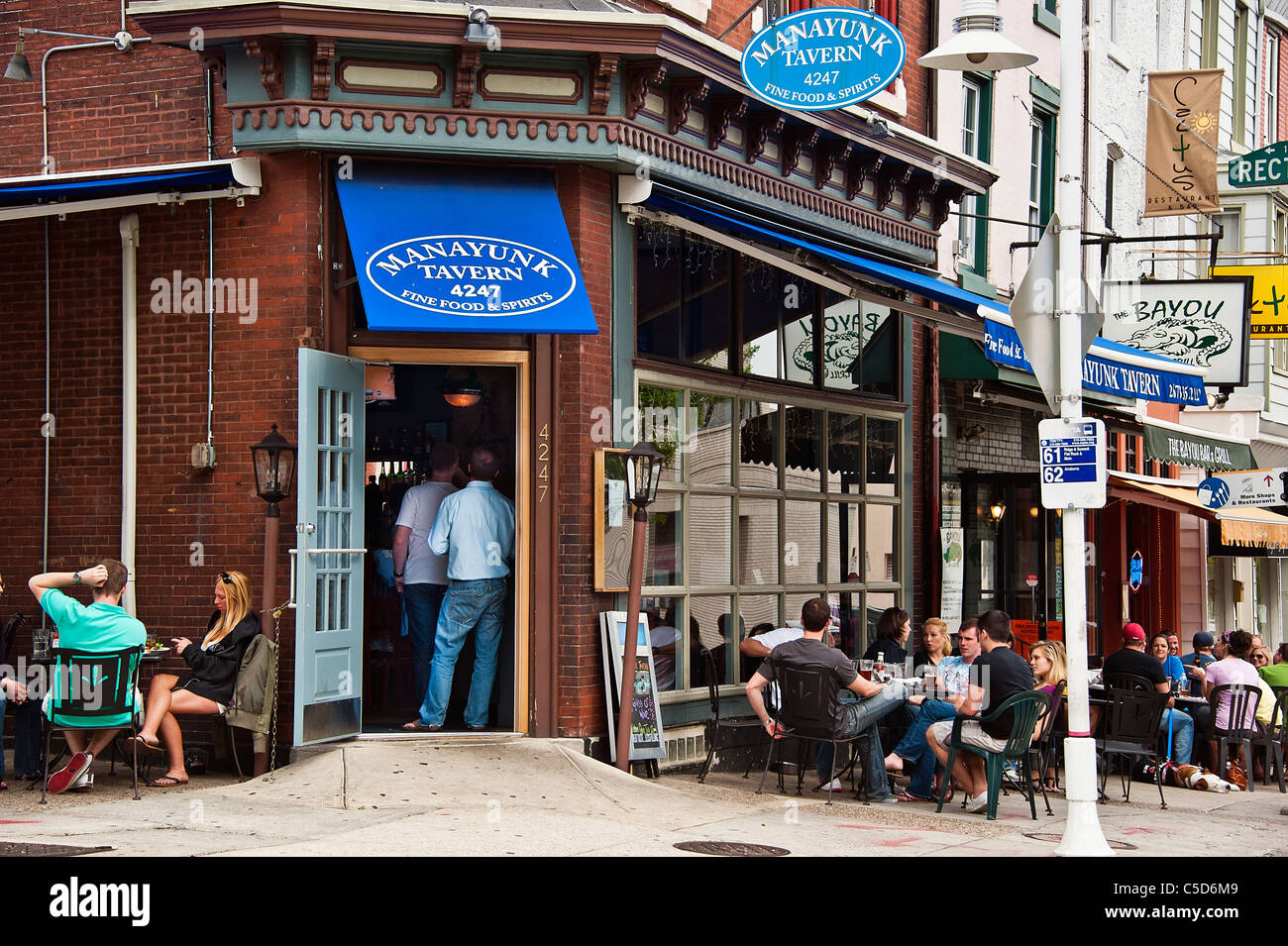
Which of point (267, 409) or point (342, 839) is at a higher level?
point (267, 409)

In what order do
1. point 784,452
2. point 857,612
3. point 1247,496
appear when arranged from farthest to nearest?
point 1247,496 → point 857,612 → point 784,452

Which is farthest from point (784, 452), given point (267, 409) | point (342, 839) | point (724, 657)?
point (342, 839)

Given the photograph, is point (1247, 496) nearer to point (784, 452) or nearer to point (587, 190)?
point (784, 452)

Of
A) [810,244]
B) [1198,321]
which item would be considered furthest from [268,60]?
[1198,321]

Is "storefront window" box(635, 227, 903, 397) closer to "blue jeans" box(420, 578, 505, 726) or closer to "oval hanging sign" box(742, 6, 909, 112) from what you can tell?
"oval hanging sign" box(742, 6, 909, 112)

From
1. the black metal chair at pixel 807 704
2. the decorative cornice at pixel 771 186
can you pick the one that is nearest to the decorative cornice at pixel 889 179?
the decorative cornice at pixel 771 186

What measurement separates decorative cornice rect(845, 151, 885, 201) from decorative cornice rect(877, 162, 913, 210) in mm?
259

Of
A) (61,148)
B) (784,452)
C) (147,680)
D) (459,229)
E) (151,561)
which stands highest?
(61,148)

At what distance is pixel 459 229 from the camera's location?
33.4ft

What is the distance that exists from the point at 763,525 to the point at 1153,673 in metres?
3.50

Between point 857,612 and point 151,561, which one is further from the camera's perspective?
point 857,612

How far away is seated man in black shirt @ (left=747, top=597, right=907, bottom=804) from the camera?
34.4 feet

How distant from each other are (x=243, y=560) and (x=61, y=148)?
357 cm

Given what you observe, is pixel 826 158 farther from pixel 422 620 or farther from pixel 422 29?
pixel 422 620
